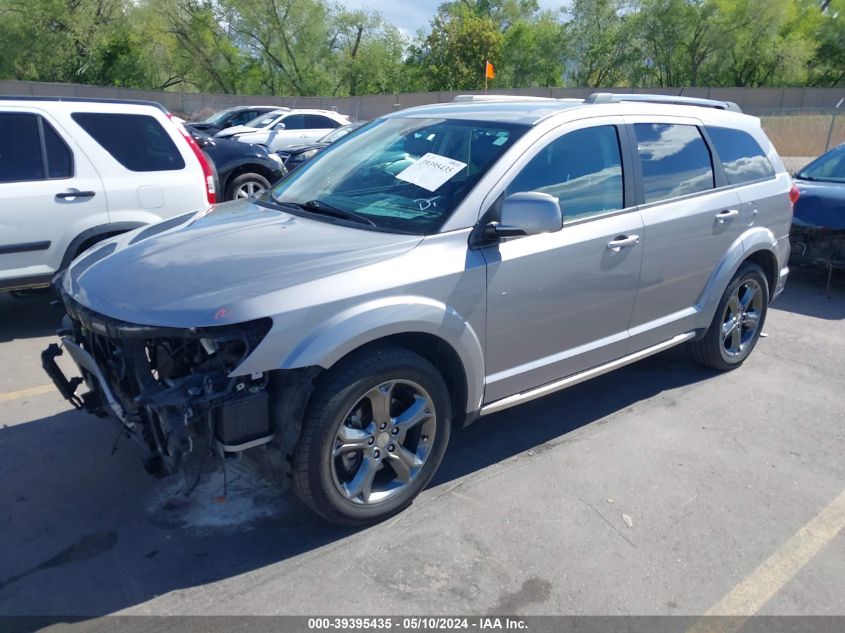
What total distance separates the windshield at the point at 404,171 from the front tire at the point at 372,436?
73cm

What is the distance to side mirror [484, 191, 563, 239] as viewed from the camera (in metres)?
3.39

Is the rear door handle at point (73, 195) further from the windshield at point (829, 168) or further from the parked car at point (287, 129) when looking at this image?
the parked car at point (287, 129)

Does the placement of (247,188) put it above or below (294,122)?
below

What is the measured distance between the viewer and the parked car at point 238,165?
10.1 m

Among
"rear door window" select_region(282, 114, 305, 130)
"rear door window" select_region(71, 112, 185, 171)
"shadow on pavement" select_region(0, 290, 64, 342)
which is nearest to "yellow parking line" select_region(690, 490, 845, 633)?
"shadow on pavement" select_region(0, 290, 64, 342)

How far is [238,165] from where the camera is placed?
1017 cm

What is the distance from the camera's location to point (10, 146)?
5.75 metres

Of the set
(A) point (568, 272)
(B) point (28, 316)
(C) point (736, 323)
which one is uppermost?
(A) point (568, 272)

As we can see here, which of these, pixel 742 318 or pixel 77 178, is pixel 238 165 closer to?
pixel 77 178

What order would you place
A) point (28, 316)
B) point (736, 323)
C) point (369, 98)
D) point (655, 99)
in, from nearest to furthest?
point (655, 99)
point (736, 323)
point (28, 316)
point (369, 98)

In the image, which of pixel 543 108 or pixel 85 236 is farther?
pixel 85 236

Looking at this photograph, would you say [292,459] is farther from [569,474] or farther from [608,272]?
[608,272]

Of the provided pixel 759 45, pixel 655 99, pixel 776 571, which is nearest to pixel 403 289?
pixel 776 571

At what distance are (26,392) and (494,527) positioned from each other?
10.9ft
